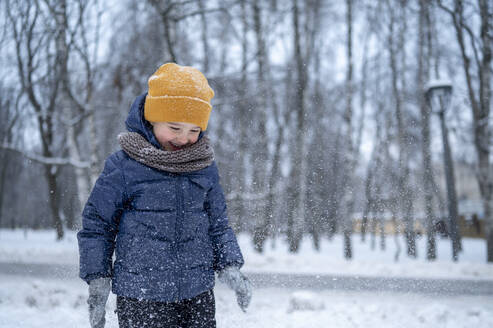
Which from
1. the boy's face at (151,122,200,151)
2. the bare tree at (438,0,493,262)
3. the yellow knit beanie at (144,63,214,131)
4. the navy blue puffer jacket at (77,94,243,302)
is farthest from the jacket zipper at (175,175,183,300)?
the bare tree at (438,0,493,262)

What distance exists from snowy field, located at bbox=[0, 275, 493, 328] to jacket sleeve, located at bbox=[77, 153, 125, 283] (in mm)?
1480

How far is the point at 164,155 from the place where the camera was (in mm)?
1511

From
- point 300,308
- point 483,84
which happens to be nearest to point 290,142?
point 483,84

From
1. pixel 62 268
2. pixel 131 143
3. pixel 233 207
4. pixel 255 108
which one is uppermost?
pixel 255 108

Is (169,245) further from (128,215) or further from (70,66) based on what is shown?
(70,66)

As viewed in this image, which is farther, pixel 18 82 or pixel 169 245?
pixel 18 82

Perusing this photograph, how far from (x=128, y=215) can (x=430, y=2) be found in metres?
8.50

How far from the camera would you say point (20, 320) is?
299 cm

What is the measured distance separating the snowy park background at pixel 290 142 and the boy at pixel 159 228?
1590mm

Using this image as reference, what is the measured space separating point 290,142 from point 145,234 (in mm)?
11096

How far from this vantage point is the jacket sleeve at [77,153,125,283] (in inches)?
56.2

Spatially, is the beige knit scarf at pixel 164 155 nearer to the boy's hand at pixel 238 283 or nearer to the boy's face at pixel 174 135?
the boy's face at pixel 174 135

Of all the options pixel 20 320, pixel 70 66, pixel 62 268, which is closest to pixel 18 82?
pixel 70 66

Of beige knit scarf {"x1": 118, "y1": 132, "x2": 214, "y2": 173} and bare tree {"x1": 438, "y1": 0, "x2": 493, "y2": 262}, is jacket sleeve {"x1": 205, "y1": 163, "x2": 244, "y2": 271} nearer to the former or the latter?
beige knit scarf {"x1": 118, "y1": 132, "x2": 214, "y2": 173}
